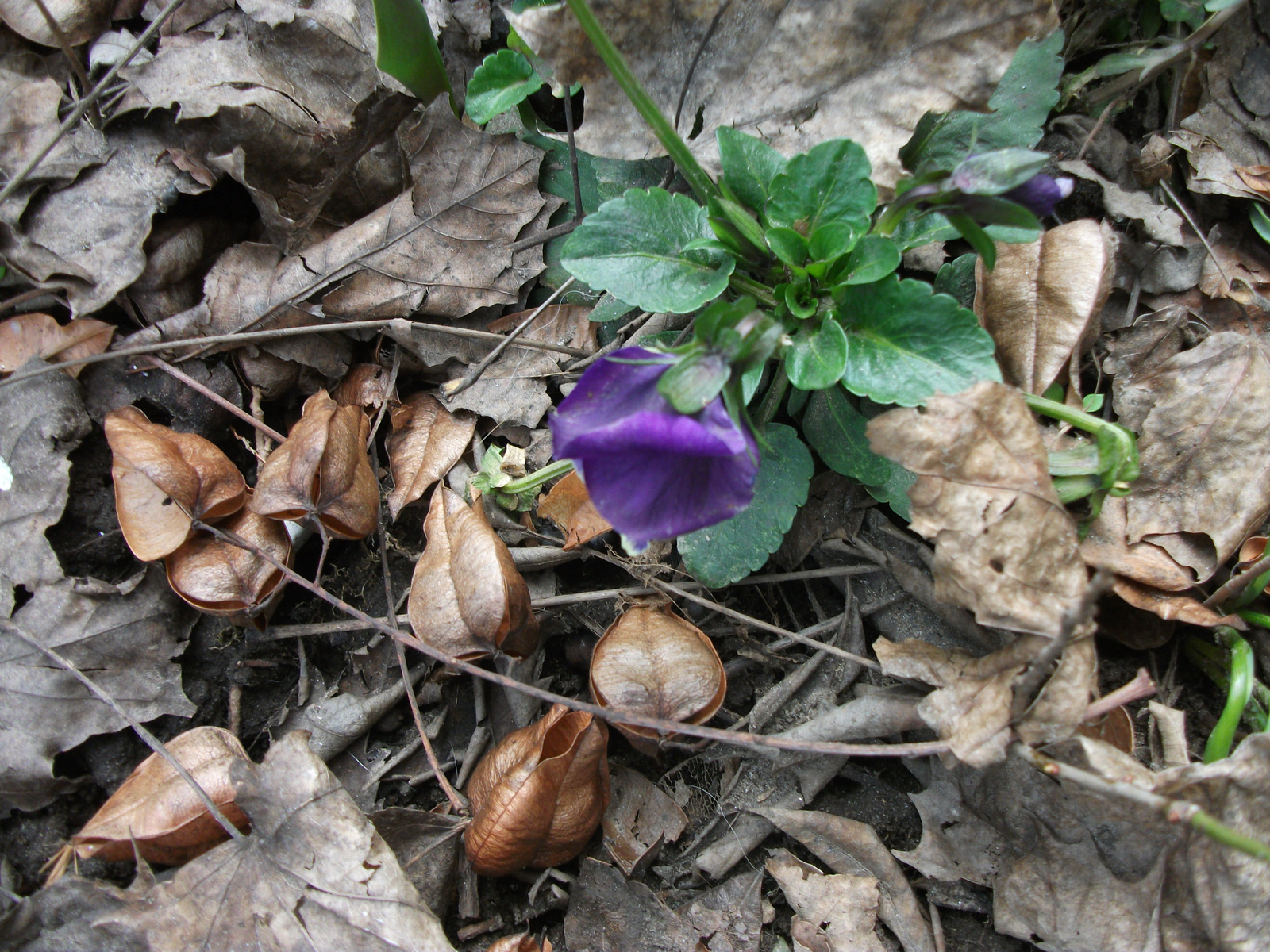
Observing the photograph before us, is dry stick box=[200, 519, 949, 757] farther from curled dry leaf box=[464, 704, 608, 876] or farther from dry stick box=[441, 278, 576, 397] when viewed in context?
dry stick box=[441, 278, 576, 397]

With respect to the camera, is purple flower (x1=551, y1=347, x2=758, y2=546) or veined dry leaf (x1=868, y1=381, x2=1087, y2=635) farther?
veined dry leaf (x1=868, y1=381, x2=1087, y2=635)

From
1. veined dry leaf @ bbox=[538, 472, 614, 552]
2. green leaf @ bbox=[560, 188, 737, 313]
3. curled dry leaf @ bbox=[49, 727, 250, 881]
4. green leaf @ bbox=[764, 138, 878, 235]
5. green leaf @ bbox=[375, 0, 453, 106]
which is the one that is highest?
green leaf @ bbox=[375, 0, 453, 106]

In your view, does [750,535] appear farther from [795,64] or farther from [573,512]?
[795,64]

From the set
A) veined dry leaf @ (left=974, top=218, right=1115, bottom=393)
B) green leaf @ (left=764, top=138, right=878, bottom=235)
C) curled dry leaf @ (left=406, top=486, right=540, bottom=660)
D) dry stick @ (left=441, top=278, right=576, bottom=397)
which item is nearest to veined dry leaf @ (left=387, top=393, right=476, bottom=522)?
dry stick @ (left=441, top=278, right=576, bottom=397)

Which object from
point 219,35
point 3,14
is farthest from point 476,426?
point 3,14

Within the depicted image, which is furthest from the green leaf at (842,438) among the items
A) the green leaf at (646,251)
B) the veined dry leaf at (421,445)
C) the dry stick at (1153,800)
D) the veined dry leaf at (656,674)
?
the veined dry leaf at (421,445)

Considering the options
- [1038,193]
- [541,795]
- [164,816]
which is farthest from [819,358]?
[164,816]

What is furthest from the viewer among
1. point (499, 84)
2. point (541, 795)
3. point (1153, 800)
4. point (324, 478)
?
point (499, 84)
